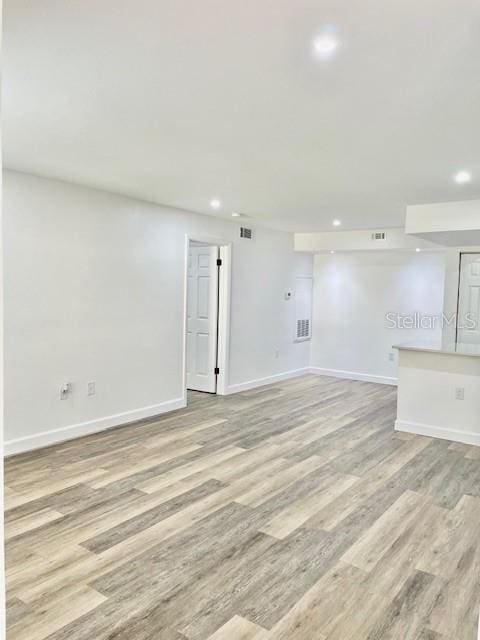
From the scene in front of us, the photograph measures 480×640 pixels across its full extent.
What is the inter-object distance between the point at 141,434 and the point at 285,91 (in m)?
3.41

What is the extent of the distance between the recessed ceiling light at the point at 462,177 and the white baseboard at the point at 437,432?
7.77ft

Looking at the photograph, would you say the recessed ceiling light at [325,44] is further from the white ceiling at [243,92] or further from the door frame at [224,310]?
the door frame at [224,310]

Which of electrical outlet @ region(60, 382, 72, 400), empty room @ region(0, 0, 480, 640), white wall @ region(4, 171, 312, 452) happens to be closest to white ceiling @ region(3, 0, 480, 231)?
empty room @ region(0, 0, 480, 640)

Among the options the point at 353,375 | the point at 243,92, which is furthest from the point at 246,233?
the point at 243,92

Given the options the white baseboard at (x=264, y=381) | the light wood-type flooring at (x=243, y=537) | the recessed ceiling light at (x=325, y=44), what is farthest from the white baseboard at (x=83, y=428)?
the recessed ceiling light at (x=325, y=44)

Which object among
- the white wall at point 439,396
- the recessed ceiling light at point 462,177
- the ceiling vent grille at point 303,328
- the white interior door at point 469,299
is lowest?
the white wall at point 439,396

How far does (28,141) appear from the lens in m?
3.00

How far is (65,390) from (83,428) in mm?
435

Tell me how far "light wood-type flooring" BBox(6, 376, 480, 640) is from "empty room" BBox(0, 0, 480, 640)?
2 centimetres

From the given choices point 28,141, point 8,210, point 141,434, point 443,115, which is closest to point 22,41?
point 28,141

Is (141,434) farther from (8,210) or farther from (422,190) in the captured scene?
(422,190)

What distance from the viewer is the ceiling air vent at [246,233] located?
632 cm

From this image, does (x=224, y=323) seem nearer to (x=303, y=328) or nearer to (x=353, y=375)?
(x=303, y=328)

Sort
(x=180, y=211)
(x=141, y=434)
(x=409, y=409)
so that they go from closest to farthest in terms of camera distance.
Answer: (x=141, y=434)
(x=409, y=409)
(x=180, y=211)
